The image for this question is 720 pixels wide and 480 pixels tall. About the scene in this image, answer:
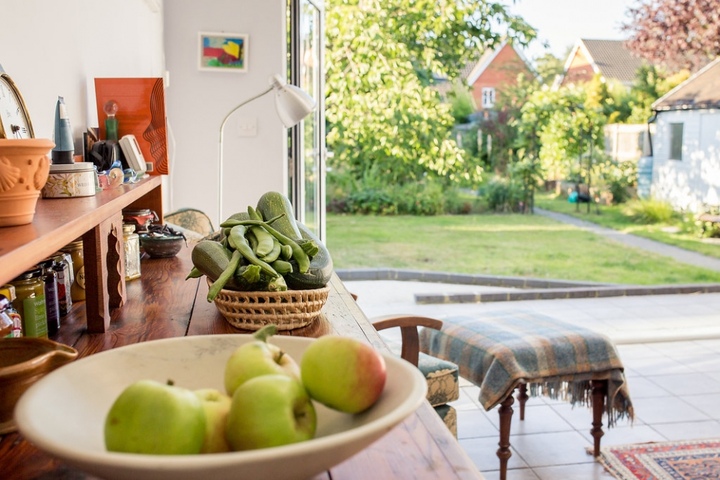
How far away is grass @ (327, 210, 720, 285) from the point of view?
746 centimetres

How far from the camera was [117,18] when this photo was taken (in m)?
2.72

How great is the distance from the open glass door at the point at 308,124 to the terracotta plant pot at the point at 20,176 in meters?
3.69

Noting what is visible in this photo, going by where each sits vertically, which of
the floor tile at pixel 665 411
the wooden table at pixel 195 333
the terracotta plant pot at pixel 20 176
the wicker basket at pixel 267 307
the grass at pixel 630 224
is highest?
the terracotta plant pot at pixel 20 176

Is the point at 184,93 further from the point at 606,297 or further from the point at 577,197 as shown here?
the point at 577,197

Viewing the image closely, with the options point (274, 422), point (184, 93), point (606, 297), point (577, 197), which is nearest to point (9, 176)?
point (274, 422)

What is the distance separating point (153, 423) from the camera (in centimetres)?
61

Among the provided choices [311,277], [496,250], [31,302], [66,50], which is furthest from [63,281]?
[496,250]

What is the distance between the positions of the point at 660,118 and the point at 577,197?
68.7 inches

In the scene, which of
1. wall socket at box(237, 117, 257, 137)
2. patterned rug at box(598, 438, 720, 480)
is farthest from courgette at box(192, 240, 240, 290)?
wall socket at box(237, 117, 257, 137)

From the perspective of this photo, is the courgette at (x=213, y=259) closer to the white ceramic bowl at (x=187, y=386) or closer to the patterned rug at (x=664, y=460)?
the white ceramic bowl at (x=187, y=386)

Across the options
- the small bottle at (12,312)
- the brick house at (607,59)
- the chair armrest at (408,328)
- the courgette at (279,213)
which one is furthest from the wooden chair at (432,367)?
the brick house at (607,59)

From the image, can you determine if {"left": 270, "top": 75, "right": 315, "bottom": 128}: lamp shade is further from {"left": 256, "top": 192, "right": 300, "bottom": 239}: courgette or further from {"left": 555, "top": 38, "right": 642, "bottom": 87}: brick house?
Answer: {"left": 555, "top": 38, "right": 642, "bottom": 87}: brick house

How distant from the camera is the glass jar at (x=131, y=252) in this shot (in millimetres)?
1766

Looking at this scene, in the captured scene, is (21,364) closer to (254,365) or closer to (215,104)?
(254,365)
